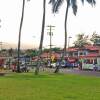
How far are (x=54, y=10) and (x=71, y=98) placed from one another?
4010cm

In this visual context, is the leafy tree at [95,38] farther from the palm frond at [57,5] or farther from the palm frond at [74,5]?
the palm frond at [57,5]

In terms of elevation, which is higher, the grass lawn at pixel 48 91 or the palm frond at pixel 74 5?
the palm frond at pixel 74 5

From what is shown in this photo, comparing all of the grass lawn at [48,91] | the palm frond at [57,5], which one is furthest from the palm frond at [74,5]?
the grass lawn at [48,91]

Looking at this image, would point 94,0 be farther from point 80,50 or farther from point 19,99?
point 80,50

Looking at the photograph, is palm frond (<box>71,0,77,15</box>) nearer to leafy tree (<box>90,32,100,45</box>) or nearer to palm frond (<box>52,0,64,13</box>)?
palm frond (<box>52,0,64,13</box>)

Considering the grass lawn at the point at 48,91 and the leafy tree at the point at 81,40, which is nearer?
the grass lawn at the point at 48,91

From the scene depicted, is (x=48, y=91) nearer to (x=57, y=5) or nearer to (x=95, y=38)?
(x=57, y=5)

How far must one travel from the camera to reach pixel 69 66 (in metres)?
114

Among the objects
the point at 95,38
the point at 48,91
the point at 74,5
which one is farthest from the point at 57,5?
the point at 95,38

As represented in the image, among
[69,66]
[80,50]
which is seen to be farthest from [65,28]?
[80,50]

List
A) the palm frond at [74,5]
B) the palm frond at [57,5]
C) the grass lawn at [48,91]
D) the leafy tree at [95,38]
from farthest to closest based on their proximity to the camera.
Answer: the leafy tree at [95,38] → the palm frond at [74,5] → the palm frond at [57,5] → the grass lawn at [48,91]

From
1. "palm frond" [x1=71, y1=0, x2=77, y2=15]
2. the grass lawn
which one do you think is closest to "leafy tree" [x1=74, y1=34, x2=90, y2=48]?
"palm frond" [x1=71, y1=0, x2=77, y2=15]

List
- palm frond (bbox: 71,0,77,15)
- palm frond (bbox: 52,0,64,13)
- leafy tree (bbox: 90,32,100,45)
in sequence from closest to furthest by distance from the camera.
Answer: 1. palm frond (bbox: 52,0,64,13)
2. palm frond (bbox: 71,0,77,15)
3. leafy tree (bbox: 90,32,100,45)

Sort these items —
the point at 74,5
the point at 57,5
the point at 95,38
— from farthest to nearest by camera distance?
the point at 95,38 < the point at 74,5 < the point at 57,5
